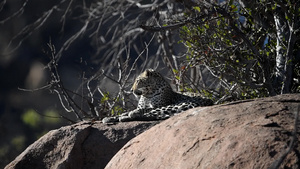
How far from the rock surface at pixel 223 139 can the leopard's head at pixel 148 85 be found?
1.93 metres

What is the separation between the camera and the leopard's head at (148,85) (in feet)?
21.7

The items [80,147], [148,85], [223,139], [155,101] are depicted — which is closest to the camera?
[223,139]

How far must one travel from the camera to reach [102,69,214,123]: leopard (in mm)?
5910

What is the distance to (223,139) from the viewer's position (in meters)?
3.81

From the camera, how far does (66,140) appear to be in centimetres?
564

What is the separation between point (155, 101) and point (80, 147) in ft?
4.33

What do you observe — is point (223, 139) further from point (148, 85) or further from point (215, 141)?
point (148, 85)

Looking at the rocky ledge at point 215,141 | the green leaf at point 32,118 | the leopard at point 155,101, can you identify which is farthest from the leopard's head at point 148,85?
the green leaf at point 32,118

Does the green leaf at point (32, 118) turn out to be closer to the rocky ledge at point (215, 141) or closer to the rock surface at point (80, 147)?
the rock surface at point (80, 147)

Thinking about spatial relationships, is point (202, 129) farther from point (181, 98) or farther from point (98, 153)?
point (181, 98)

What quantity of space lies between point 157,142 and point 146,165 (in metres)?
0.26

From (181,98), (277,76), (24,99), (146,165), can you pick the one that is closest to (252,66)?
(277,76)

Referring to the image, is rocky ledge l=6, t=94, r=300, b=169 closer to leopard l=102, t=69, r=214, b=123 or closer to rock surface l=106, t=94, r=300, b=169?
rock surface l=106, t=94, r=300, b=169

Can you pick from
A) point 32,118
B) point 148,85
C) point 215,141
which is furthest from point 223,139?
point 32,118
